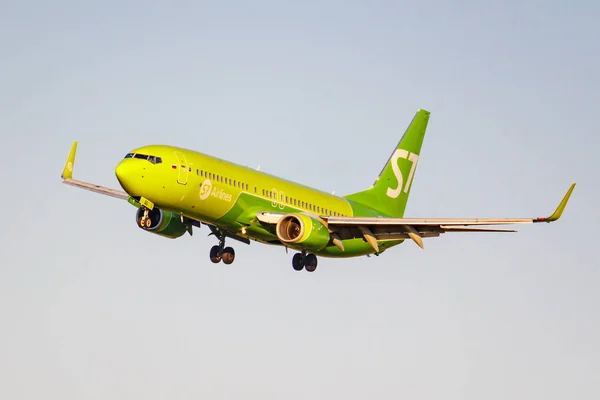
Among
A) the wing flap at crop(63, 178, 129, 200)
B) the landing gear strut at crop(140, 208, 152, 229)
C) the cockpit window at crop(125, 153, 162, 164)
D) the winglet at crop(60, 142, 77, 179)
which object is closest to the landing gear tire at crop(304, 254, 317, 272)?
the landing gear strut at crop(140, 208, 152, 229)

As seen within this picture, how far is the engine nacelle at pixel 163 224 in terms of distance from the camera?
66.4m

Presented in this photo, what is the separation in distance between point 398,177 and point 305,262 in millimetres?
13203

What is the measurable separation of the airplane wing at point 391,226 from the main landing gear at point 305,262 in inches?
100

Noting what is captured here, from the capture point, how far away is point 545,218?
57500 millimetres

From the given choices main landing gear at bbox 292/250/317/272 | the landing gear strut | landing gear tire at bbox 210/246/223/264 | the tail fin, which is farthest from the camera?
the tail fin

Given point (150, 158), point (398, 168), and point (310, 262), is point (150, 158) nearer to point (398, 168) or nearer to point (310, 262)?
point (310, 262)

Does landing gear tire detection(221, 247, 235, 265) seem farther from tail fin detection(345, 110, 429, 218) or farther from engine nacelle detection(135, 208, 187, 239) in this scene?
tail fin detection(345, 110, 429, 218)

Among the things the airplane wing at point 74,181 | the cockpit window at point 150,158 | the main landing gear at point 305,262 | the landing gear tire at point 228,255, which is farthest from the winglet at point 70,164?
the main landing gear at point 305,262

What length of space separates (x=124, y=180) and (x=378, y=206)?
21566 mm

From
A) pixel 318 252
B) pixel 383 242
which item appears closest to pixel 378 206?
pixel 383 242

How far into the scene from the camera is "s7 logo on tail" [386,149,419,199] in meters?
78.6

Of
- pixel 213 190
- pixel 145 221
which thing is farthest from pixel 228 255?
pixel 213 190

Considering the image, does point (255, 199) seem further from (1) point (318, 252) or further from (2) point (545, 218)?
(2) point (545, 218)

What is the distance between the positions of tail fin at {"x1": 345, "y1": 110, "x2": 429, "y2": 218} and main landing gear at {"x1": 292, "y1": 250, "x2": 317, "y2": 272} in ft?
24.9
